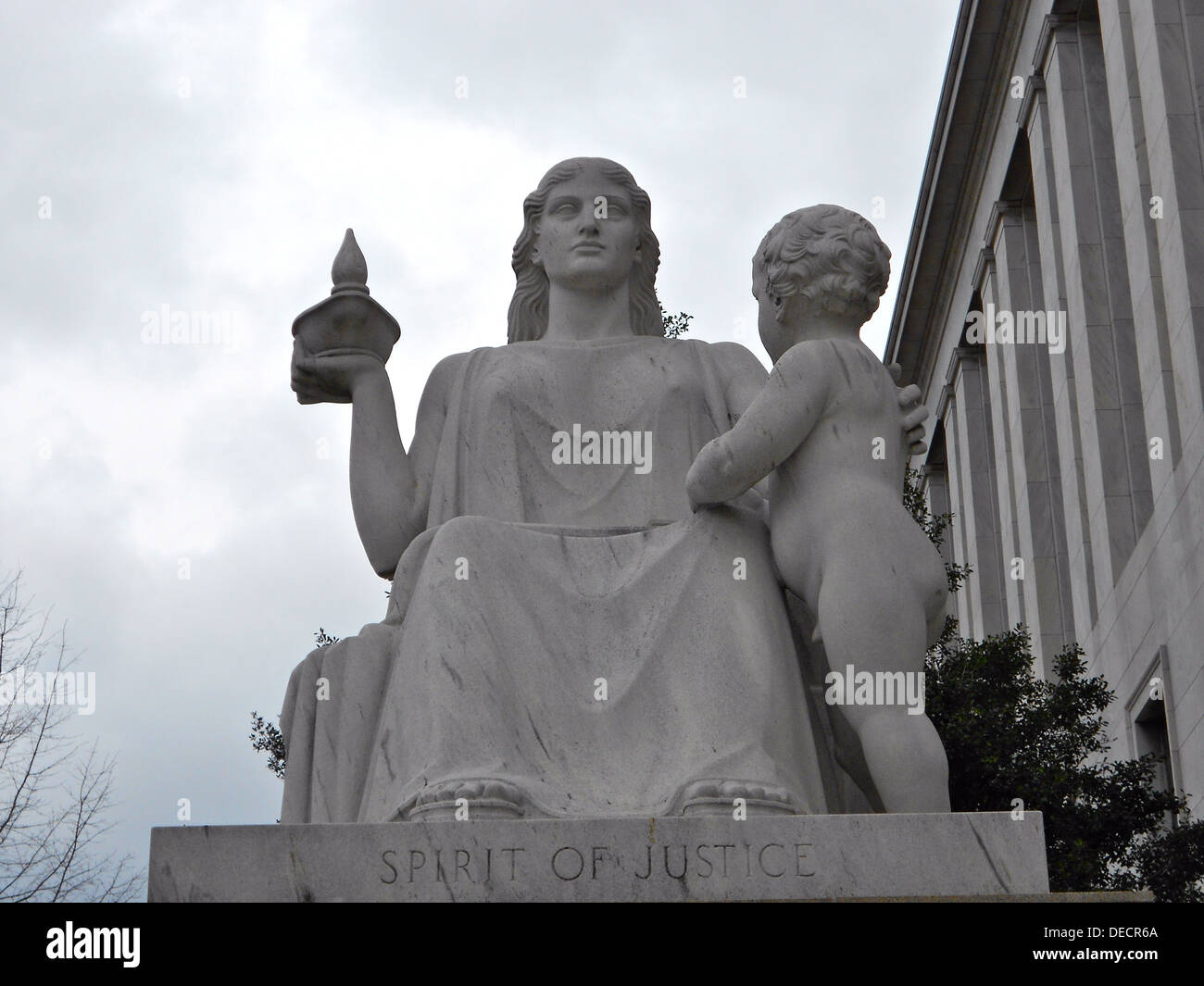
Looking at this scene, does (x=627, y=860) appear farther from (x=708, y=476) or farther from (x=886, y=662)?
(x=708, y=476)

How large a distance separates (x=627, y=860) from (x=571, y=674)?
104 centimetres

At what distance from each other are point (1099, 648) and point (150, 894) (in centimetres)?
2360

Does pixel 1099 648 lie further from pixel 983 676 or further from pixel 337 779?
pixel 337 779

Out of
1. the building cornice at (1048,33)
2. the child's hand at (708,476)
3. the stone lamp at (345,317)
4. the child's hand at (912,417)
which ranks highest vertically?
the building cornice at (1048,33)

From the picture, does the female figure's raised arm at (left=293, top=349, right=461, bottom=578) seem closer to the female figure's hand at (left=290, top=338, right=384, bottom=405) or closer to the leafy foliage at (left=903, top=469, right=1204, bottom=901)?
the female figure's hand at (left=290, top=338, right=384, bottom=405)

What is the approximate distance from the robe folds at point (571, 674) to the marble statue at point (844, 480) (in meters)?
0.20

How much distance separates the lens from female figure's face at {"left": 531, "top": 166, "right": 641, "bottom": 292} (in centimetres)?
776

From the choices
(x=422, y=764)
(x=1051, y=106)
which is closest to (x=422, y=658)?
(x=422, y=764)

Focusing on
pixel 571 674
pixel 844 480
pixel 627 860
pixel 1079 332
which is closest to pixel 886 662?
pixel 844 480

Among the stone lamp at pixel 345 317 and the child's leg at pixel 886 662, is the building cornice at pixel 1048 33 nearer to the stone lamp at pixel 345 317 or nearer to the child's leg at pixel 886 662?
the stone lamp at pixel 345 317

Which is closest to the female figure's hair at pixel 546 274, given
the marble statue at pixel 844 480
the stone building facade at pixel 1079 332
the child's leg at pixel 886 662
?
the marble statue at pixel 844 480

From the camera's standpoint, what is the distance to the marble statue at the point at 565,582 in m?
6.02
